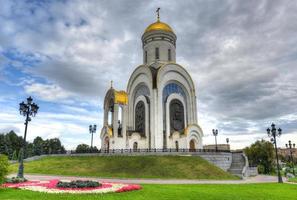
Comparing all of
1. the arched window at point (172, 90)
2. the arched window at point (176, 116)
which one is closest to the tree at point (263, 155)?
the arched window at point (176, 116)

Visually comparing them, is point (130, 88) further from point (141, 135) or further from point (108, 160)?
point (108, 160)

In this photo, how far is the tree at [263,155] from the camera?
4119 cm

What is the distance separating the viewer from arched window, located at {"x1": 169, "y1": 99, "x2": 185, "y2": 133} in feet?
143

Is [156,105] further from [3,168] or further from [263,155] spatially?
[3,168]

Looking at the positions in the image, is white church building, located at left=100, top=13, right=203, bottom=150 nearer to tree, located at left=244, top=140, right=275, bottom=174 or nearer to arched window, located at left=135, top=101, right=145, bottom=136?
arched window, located at left=135, top=101, right=145, bottom=136

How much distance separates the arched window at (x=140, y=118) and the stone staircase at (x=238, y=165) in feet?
50.7

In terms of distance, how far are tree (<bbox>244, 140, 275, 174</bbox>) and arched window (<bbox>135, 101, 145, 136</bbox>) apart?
18.8 m

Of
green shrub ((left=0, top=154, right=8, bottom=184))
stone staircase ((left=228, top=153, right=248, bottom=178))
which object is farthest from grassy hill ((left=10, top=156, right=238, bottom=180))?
green shrub ((left=0, top=154, right=8, bottom=184))

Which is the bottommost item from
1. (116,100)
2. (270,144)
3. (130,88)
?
(270,144)

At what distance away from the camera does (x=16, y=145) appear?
74.4 m

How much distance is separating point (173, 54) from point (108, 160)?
26942 mm

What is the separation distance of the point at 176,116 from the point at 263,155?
1542cm

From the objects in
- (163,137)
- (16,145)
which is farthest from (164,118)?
(16,145)

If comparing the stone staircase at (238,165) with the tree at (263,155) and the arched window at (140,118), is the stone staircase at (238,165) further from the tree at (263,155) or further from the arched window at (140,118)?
the arched window at (140,118)
